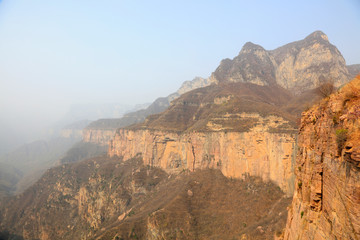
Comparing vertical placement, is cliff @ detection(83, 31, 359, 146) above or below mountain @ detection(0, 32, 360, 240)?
above

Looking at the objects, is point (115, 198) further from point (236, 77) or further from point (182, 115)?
point (236, 77)

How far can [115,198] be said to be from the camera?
3720 inches

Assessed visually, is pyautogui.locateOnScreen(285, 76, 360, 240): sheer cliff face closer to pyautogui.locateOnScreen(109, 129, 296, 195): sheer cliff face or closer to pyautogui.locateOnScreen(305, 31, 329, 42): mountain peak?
pyautogui.locateOnScreen(109, 129, 296, 195): sheer cliff face

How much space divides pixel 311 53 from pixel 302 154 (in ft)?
539

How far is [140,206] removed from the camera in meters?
81.2

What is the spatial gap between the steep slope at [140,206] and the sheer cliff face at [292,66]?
9711 centimetres

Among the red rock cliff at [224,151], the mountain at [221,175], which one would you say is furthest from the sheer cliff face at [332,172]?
the red rock cliff at [224,151]

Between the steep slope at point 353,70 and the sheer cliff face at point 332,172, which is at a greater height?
the steep slope at point 353,70

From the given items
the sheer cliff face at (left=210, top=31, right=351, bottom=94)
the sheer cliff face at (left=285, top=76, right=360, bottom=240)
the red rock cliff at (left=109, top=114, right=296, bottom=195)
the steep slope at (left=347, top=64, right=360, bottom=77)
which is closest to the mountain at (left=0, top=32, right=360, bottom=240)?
the sheer cliff face at (left=285, top=76, right=360, bottom=240)

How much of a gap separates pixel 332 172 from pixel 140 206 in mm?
→ 77766

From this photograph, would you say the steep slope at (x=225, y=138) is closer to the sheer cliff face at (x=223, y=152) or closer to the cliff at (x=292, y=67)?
the sheer cliff face at (x=223, y=152)

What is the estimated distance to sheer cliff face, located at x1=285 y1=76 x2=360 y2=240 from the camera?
37.7 feet

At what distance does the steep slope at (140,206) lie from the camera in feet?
182

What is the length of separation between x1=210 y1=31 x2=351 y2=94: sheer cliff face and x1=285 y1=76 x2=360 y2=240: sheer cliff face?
131 metres
